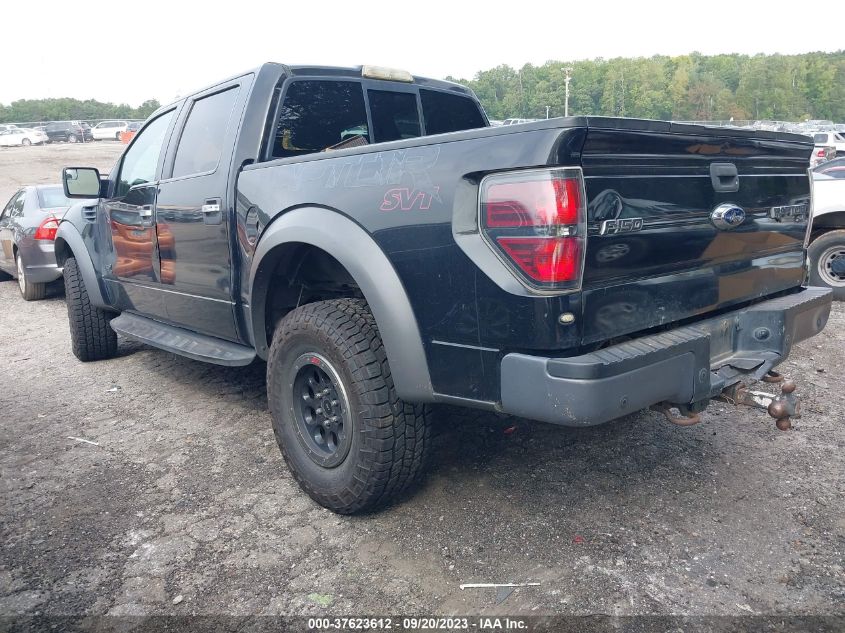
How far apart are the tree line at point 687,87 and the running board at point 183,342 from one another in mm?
65573

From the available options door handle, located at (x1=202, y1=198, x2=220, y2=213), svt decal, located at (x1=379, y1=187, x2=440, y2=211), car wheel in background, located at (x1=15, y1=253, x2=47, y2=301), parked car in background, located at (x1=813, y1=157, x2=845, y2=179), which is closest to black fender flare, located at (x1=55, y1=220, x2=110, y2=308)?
door handle, located at (x1=202, y1=198, x2=220, y2=213)

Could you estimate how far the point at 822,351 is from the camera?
5.34m

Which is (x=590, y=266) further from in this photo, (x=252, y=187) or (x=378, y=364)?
(x=252, y=187)

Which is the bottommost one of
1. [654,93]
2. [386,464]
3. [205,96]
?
[386,464]

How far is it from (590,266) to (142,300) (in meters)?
3.45

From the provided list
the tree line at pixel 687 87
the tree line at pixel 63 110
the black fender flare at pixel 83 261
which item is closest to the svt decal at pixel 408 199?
the black fender flare at pixel 83 261

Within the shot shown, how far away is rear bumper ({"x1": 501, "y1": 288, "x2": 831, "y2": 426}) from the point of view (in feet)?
7.21

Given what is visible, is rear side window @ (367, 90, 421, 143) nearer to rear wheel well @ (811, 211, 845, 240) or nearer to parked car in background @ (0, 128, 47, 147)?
rear wheel well @ (811, 211, 845, 240)

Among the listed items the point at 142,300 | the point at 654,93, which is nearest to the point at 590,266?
the point at 142,300

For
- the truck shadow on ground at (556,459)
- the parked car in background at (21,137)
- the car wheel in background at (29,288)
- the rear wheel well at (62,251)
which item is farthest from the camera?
the parked car in background at (21,137)

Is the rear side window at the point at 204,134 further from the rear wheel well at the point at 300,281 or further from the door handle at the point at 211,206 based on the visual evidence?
the rear wheel well at the point at 300,281

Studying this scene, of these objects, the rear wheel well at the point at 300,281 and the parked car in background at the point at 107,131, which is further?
the parked car in background at the point at 107,131

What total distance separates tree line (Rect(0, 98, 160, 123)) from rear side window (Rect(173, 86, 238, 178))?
74.1 m

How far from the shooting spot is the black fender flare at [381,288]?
2588mm
